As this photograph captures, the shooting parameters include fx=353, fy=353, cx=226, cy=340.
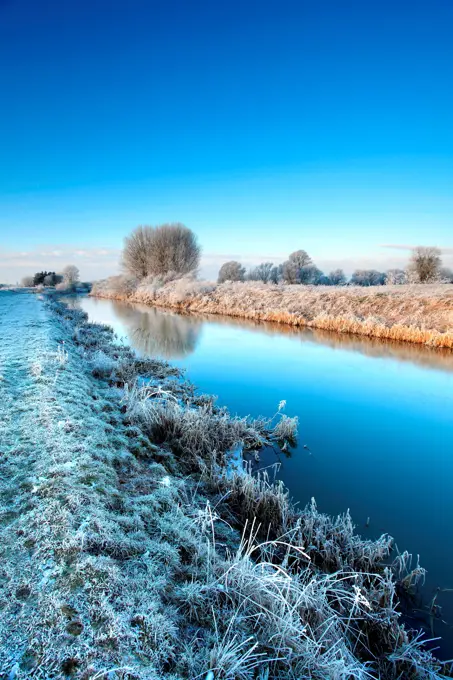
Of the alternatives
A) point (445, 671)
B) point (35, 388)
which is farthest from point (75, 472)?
point (445, 671)

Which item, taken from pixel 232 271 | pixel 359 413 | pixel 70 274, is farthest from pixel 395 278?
pixel 70 274

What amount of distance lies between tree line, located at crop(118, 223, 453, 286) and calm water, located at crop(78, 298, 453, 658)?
21039 mm

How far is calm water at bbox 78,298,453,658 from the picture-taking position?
424cm

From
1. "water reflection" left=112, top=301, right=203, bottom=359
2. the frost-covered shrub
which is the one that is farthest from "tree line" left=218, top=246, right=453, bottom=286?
the frost-covered shrub

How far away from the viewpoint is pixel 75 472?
3256mm

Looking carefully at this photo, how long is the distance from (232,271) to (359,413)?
40929 mm

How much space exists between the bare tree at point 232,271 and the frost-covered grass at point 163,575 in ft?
141

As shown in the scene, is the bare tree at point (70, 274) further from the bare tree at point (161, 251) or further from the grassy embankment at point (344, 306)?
the grassy embankment at point (344, 306)

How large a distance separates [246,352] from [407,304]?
28.2 ft

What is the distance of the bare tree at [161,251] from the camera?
130 feet

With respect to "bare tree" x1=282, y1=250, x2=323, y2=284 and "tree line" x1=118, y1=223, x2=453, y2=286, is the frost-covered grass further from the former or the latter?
"bare tree" x1=282, y1=250, x2=323, y2=284

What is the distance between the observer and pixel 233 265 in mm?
47500

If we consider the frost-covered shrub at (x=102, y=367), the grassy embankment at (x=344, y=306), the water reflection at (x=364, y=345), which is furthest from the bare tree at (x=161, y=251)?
the frost-covered shrub at (x=102, y=367)

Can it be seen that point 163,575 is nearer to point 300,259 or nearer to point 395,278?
point 395,278
